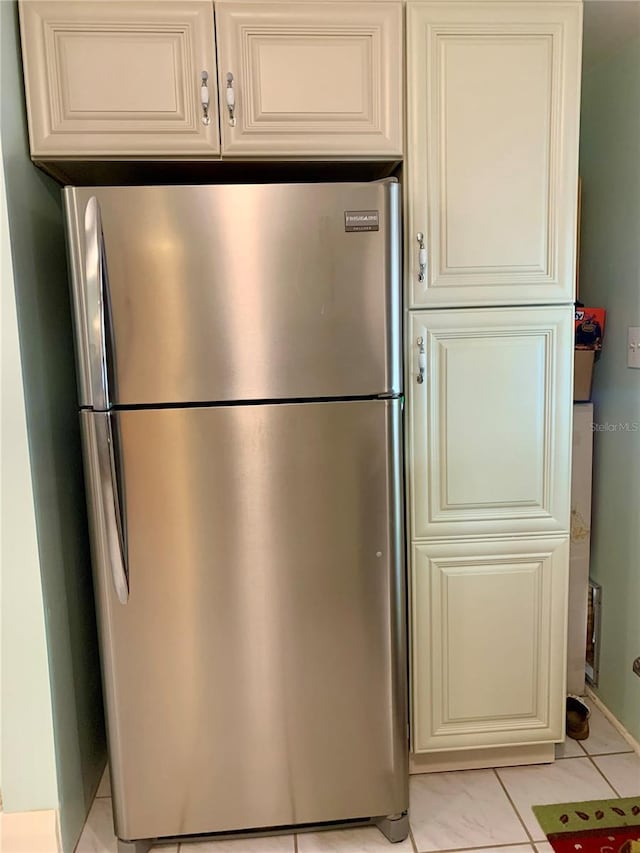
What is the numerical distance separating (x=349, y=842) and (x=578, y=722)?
794mm

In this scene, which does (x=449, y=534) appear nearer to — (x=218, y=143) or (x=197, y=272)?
(x=197, y=272)

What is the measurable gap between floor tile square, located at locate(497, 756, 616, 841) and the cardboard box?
1.09 m

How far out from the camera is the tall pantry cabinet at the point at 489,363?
1507 millimetres

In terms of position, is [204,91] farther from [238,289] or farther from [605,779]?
[605,779]

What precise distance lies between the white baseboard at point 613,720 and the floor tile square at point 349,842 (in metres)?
0.77

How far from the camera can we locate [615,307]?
75.4 inches

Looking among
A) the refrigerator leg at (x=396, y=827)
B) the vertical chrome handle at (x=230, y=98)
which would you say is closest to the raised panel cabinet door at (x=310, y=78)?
the vertical chrome handle at (x=230, y=98)

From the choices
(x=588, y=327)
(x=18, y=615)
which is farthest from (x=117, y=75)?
(x=588, y=327)

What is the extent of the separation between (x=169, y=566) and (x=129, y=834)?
684mm

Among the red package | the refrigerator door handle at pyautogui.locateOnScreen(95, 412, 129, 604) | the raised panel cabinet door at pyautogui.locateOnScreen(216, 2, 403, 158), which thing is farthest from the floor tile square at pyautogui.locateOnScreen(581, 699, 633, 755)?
the raised panel cabinet door at pyautogui.locateOnScreen(216, 2, 403, 158)

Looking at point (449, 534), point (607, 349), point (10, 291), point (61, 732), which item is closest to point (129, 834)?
point (61, 732)

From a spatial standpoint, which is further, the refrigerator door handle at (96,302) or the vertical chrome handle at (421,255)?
the vertical chrome handle at (421,255)

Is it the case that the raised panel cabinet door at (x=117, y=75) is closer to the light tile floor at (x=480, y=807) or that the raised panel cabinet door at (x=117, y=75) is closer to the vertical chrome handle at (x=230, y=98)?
the vertical chrome handle at (x=230, y=98)

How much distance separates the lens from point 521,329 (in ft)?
5.24
